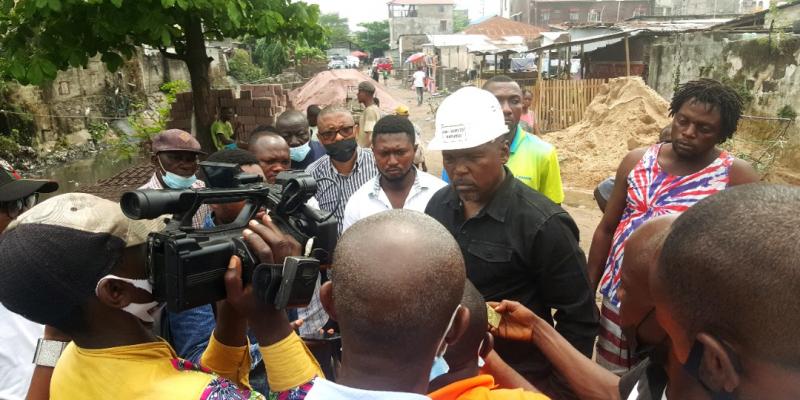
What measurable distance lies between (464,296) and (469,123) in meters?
1.11

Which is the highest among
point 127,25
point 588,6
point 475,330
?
point 588,6

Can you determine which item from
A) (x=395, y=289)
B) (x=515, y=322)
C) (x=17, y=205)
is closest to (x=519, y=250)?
(x=515, y=322)

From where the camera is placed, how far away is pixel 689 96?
2719 mm

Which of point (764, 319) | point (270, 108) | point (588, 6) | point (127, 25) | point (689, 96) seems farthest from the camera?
point (588, 6)

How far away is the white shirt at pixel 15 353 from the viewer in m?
1.93

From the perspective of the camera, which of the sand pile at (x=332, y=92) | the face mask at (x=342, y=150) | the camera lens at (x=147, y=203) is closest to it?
the camera lens at (x=147, y=203)

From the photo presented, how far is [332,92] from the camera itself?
1268 cm

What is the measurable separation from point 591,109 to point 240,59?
19.5 m

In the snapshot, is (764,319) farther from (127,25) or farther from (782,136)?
(782,136)

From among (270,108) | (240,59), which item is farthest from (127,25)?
(240,59)

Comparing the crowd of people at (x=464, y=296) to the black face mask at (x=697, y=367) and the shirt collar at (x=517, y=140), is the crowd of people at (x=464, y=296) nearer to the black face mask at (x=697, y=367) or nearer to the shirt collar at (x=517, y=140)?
the black face mask at (x=697, y=367)

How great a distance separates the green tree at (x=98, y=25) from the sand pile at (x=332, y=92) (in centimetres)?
670

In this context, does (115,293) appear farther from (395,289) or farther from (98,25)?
(98,25)

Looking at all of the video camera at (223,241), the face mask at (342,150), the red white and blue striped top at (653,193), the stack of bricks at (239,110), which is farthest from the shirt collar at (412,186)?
the stack of bricks at (239,110)
